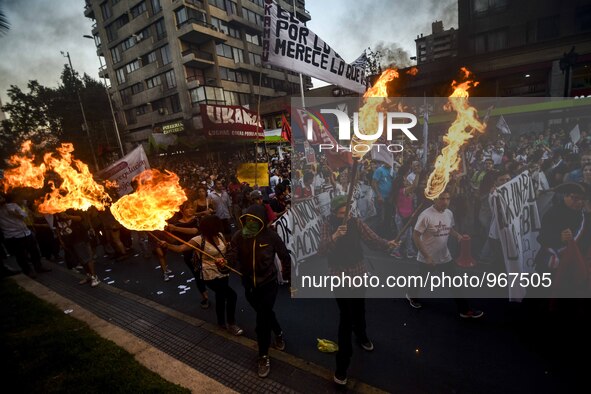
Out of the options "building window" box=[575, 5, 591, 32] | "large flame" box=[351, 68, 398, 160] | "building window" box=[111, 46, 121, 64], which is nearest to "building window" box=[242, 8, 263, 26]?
"building window" box=[111, 46, 121, 64]

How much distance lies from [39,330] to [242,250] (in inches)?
177

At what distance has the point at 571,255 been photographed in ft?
12.9

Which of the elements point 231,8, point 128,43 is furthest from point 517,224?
point 128,43

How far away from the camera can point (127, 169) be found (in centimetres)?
936

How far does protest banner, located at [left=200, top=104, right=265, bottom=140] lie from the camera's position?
9211mm

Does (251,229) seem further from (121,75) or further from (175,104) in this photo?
(121,75)

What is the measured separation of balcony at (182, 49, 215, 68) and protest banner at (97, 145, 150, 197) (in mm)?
31121

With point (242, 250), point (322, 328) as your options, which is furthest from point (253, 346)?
point (242, 250)

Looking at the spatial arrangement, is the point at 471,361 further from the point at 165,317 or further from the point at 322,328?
the point at 165,317

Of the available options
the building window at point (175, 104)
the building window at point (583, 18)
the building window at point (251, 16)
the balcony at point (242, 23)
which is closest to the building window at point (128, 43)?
the building window at point (175, 104)

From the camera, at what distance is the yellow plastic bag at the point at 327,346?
13.5ft

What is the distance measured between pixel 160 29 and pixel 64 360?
140 ft

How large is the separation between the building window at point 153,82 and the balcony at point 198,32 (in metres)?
6.59

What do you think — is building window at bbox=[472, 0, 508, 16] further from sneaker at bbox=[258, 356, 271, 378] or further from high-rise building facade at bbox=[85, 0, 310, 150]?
sneaker at bbox=[258, 356, 271, 378]
